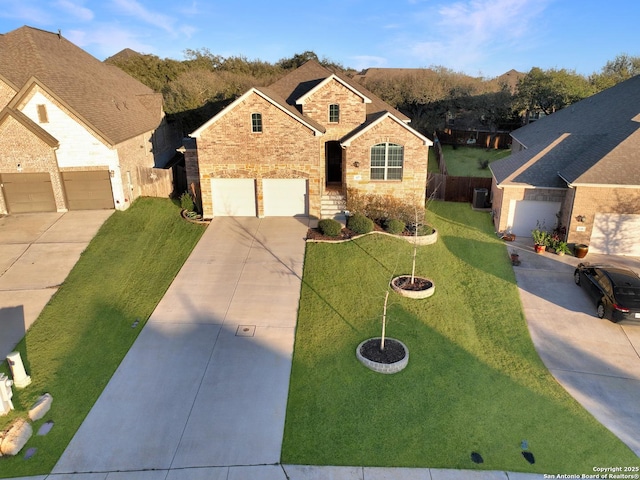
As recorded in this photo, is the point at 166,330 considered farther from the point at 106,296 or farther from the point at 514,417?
the point at 514,417

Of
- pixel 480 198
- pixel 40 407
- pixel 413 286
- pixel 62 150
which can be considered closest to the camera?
pixel 40 407

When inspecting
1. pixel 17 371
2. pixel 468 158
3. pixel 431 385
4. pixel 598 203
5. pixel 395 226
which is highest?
pixel 468 158

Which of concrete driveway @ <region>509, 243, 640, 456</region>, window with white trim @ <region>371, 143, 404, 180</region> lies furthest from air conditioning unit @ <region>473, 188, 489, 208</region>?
concrete driveway @ <region>509, 243, 640, 456</region>

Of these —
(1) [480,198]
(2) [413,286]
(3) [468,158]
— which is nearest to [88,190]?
(2) [413,286]

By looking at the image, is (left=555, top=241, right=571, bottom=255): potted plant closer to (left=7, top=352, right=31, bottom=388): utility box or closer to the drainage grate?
the drainage grate

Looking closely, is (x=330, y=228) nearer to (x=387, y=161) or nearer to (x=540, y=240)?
(x=387, y=161)

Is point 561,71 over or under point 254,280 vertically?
over

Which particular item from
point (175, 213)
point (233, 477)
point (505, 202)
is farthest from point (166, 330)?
point (505, 202)

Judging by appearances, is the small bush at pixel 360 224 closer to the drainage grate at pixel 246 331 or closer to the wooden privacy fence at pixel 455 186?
the wooden privacy fence at pixel 455 186
